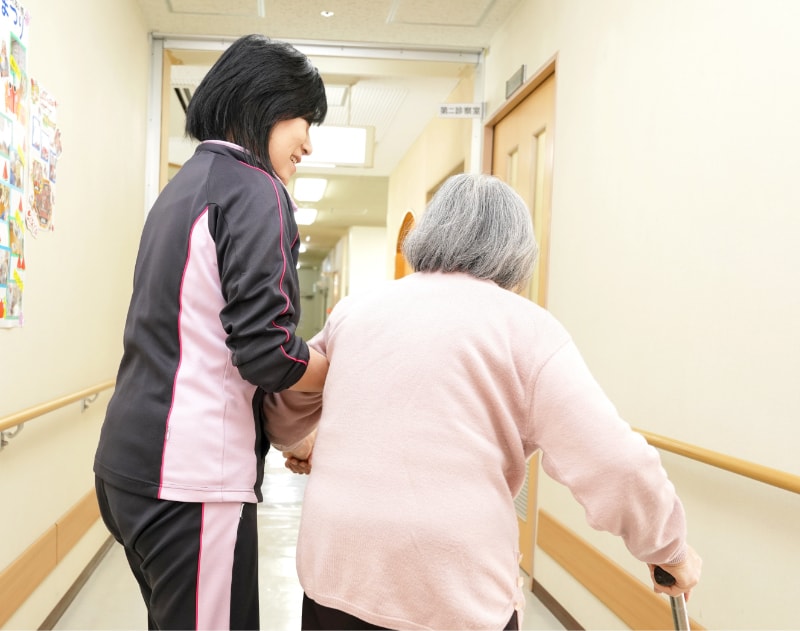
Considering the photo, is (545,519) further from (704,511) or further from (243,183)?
(243,183)

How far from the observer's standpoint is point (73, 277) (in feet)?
9.55

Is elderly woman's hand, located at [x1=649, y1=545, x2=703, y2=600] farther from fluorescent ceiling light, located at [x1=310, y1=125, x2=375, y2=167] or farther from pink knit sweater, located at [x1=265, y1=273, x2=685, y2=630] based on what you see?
fluorescent ceiling light, located at [x1=310, y1=125, x2=375, y2=167]

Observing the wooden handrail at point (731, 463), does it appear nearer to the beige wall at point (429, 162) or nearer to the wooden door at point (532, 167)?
the wooden door at point (532, 167)

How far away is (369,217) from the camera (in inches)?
511

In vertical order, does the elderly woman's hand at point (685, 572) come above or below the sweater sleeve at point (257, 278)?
below

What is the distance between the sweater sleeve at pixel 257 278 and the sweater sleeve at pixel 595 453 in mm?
411

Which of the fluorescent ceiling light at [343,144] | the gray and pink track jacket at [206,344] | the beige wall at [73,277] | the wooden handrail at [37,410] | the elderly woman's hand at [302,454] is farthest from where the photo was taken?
the fluorescent ceiling light at [343,144]

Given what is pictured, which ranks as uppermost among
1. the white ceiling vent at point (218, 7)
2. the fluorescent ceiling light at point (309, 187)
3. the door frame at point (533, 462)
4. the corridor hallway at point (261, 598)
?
the white ceiling vent at point (218, 7)

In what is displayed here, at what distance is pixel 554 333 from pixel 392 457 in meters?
0.30

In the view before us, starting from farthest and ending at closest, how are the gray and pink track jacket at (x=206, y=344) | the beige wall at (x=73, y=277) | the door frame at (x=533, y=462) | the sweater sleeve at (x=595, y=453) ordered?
the door frame at (x=533, y=462)
the beige wall at (x=73, y=277)
the gray and pink track jacket at (x=206, y=344)
the sweater sleeve at (x=595, y=453)

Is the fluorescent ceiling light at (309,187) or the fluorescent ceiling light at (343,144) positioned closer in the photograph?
the fluorescent ceiling light at (343,144)

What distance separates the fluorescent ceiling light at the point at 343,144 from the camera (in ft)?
18.1

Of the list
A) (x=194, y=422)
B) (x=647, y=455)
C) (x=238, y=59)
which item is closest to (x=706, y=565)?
(x=647, y=455)

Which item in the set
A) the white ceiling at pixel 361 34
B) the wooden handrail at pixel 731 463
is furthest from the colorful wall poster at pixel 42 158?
the wooden handrail at pixel 731 463
